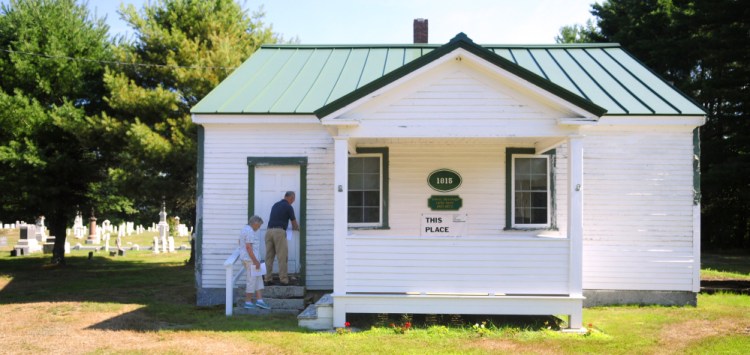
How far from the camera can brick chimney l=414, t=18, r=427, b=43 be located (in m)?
18.4

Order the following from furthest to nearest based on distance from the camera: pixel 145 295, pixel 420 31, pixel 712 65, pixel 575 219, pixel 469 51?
1. pixel 712 65
2. pixel 420 31
3. pixel 145 295
4. pixel 469 51
5. pixel 575 219

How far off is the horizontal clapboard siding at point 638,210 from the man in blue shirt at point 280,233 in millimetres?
5634

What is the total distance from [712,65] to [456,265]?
25656mm

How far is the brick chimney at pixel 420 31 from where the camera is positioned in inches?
723

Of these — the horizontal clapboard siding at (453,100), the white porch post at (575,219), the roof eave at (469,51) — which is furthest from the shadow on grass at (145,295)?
the roof eave at (469,51)

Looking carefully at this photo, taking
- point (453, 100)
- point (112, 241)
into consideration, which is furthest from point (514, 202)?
point (112, 241)

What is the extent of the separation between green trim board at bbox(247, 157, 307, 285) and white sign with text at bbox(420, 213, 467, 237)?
7.62 ft

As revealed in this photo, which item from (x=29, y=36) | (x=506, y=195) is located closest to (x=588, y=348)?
(x=506, y=195)

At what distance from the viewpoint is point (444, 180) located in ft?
42.3

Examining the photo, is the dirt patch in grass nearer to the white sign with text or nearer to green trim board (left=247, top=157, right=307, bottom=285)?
the white sign with text

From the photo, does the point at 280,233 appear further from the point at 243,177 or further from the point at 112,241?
the point at 112,241

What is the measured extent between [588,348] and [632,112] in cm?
526

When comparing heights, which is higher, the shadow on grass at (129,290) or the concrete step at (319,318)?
the concrete step at (319,318)

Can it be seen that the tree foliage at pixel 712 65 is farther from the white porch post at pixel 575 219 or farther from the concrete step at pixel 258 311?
the concrete step at pixel 258 311
